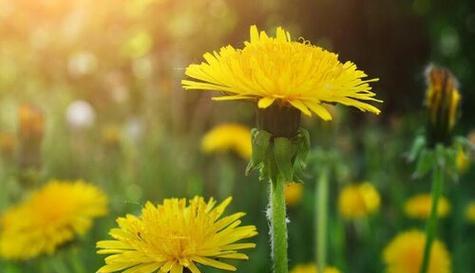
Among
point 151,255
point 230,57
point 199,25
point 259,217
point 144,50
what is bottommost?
point 151,255

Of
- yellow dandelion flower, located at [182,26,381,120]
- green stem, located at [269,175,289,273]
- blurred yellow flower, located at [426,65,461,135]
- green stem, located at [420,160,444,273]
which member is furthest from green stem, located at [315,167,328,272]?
yellow dandelion flower, located at [182,26,381,120]

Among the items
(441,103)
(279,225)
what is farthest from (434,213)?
(279,225)

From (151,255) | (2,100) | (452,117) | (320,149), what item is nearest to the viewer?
(151,255)

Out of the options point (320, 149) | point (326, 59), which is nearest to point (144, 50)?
point (320, 149)

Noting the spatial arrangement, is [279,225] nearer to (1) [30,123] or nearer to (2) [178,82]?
(1) [30,123]

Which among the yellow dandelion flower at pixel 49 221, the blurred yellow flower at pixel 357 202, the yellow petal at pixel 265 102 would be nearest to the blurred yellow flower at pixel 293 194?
the blurred yellow flower at pixel 357 202

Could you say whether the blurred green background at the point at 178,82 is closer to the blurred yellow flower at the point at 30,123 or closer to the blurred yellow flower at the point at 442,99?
the blurred yellow flower at the point at 30,123

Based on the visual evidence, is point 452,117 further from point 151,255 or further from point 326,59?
point 151,255
